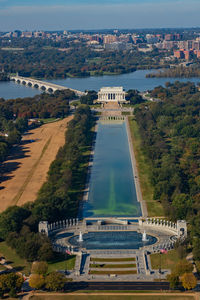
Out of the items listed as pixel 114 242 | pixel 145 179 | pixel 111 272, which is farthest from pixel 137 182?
pixel 111 272

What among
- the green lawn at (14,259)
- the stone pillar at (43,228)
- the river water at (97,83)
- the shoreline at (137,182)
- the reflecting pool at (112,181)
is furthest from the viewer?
the river water at (97,83)

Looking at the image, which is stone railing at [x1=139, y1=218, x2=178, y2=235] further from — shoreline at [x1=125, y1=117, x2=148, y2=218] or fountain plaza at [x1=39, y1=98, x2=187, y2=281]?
shoreline at [x1=125, y1=117, x2=148, y2=218]

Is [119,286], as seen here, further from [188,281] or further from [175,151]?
[175,151]

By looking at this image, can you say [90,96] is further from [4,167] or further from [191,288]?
[191,288]

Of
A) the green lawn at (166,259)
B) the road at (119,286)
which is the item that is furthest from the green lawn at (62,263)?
the green lawn at (166,259)

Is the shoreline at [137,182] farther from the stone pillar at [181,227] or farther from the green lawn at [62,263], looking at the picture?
the green lawn at [62,263]

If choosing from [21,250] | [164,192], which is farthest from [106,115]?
[21,250]

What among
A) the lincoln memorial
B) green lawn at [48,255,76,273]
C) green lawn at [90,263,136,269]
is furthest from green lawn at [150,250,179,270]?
the lincoln memorial
